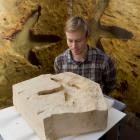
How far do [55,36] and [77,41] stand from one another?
780 mm

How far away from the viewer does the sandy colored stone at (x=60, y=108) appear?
33.0 inches

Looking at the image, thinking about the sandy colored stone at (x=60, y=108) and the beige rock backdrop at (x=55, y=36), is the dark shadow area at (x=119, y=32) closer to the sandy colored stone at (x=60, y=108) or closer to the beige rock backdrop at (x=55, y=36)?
the beige rock backdrop at (x=55, y=36)

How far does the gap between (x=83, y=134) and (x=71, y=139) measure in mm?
49

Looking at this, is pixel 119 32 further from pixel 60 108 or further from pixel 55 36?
pixel 60 108

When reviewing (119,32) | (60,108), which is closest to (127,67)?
(119,32)

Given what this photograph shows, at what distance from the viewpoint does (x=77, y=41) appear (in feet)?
4.17

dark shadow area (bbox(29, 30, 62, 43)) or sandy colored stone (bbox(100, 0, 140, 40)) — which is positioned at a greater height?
sandy colored stone (bbox(100, 0, 140, 40))

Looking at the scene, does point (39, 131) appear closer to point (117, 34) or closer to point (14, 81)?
point (14, 81)

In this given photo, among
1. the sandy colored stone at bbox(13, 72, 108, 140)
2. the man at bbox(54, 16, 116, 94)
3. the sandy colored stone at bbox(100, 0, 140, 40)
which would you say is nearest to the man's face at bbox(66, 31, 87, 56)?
the man at bbox(54, 16, 116, 94)

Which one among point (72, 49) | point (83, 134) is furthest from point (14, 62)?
point (83, 134)

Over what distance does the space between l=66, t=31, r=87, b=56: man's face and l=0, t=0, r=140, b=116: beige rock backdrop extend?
602 mm

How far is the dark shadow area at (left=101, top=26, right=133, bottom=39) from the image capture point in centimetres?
183

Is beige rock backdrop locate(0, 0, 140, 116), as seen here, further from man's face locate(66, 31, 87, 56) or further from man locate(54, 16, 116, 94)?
man's face locate(66, 31, 87, 56)

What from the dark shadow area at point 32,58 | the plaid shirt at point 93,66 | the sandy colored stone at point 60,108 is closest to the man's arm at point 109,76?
the plaid shirt at point 93,66
